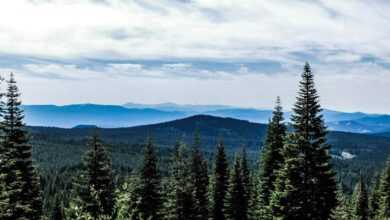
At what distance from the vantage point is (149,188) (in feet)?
143

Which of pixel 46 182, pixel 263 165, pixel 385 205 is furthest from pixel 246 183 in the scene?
pixel 46 182

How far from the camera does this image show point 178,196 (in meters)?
44.0

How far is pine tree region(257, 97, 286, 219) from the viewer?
1578 inches

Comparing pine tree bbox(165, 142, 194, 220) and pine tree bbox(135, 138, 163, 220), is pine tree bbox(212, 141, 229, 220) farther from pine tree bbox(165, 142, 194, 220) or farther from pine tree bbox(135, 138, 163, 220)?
pine tree bbox(135, 138, 163, 220)

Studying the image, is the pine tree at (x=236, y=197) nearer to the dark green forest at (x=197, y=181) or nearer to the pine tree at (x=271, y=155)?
the dark green forest at (x=197, y=181)

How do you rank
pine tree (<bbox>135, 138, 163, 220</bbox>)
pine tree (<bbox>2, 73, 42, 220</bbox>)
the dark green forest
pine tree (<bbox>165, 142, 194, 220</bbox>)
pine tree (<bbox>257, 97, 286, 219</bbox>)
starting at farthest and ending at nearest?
pine tree (<bbox>165, 142, 194, 220</bbox>) → pine tree (<bbox>135, 138, 163, 220</bbox>) → pine tree (<bbox>257, 97, 286, 219</bbox>) → pine tree (<bbox>2, 73, 42, 220</bbox>) → the dark green forest

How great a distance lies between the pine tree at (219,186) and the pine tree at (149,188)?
497 inches

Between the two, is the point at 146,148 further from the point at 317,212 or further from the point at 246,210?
the point at 317,212

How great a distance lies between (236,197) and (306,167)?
884 inches

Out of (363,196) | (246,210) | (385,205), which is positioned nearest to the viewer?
(246,210)

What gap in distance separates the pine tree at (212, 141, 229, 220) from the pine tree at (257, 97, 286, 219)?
42.0 feet

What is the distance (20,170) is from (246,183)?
26.2 m

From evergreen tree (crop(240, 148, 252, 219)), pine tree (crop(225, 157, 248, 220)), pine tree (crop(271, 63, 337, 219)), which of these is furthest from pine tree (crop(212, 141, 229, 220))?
pine tree (crop(271, 63, 337, 219))

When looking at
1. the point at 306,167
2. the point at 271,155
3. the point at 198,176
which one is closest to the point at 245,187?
the point at 198,176
